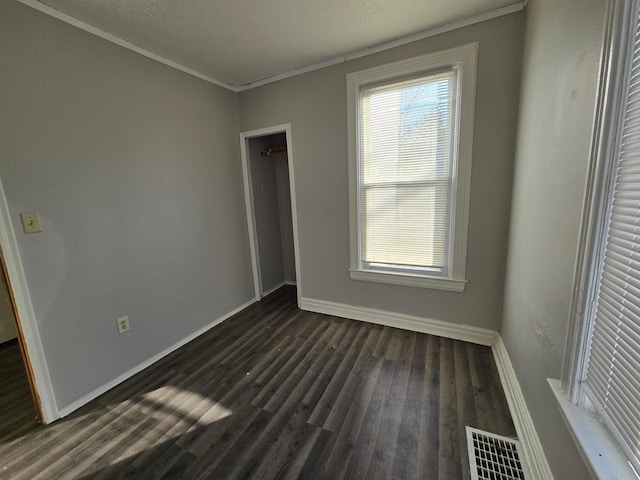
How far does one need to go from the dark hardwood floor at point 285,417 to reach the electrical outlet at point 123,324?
41 centimetres

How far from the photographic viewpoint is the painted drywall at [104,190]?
1492 millimetres

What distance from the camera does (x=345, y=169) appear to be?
8.14ft

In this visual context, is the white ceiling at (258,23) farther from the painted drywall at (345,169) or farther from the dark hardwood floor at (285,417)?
the dark hardwood floor at (285,417)

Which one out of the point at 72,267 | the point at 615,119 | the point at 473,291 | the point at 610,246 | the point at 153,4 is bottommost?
the point at 473,291

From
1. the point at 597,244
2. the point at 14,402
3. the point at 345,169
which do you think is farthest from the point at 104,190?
the point at 597,244

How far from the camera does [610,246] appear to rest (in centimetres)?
78

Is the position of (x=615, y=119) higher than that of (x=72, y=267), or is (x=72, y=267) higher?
(x=615, y=119)

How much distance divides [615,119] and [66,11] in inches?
113

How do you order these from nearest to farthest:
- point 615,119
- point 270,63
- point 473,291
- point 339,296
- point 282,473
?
point 615,119
point 282,473
point 473,291
point 270,63
point 339,296

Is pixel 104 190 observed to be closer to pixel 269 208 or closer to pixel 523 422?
pixel 269 208

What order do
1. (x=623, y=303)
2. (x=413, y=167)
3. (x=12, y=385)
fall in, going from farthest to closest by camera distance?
1. (x=413, y=167)
2. (x=12, y=385)
3. (x=623, y=303)

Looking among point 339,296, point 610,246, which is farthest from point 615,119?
point 339,296

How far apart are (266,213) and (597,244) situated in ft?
10.4

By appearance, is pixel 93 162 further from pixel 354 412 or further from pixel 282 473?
pixel 354 412
